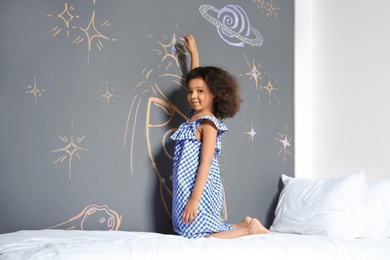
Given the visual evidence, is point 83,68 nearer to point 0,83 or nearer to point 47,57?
point 47,57

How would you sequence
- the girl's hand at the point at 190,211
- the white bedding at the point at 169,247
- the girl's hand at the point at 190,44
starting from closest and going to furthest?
the white bedding at the point at 169,247, the girl's hand at the point at 190,211, the girl's hand at the point at 190,44

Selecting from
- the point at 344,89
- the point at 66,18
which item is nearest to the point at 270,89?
the point at 344,89

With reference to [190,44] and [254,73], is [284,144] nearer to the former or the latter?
[254,73]

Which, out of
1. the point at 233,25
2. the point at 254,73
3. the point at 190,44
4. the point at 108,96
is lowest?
A: the point at 108,96

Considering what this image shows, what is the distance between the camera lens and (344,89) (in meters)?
Answer: 2.50

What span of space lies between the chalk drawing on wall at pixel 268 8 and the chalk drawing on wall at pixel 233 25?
113mm

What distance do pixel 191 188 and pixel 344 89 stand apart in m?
0.97

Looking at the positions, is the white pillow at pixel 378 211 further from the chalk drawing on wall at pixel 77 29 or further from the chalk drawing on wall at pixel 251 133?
the chalk drawing on wall at pixel 77 29

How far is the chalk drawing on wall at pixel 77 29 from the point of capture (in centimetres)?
216

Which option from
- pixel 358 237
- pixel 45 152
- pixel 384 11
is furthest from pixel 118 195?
pixel 384 11

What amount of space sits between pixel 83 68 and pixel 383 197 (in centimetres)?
143

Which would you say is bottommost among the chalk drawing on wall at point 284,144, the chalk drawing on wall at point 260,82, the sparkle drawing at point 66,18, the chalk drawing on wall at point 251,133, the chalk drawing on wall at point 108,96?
the chalk drawing on wall at point 284,144

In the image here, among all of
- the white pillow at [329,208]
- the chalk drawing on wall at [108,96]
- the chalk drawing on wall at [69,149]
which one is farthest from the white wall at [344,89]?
the chalk drawing on wall at [69,149]

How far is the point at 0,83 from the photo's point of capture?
2.06 metres
